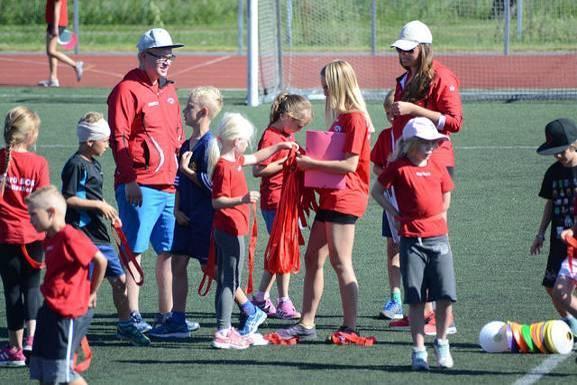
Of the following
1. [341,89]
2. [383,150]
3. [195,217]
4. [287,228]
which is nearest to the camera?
[341,89]

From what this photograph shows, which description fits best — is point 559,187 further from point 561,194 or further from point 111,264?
point 111,264

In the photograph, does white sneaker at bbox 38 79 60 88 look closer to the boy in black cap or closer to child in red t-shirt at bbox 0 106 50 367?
child in red t-shirt at bbox 0 106 50 367

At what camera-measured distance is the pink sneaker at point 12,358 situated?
24.5ft

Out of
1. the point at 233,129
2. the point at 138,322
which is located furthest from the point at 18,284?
the point at 233,129

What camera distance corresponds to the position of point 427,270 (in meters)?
7.23

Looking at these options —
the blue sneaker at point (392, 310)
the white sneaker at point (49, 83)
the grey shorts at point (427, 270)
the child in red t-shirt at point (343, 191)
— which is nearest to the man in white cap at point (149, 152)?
the child in red t-shirt at point (343, 191)

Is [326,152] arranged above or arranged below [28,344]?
above

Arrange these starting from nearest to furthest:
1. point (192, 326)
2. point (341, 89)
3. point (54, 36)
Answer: point (341, 89), point (192, 326), point (54, 36)

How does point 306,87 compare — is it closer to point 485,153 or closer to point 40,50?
point 485,153

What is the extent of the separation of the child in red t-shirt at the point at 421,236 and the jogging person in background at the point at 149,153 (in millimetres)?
1842

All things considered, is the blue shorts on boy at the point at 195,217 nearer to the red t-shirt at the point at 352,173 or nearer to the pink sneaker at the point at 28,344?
the red t-shirt at the point at 352,173

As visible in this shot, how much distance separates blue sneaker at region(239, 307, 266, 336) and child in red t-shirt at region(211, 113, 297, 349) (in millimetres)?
99

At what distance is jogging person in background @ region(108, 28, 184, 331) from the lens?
8219 millimetres

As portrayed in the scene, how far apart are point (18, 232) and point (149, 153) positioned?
1277 millimetres
